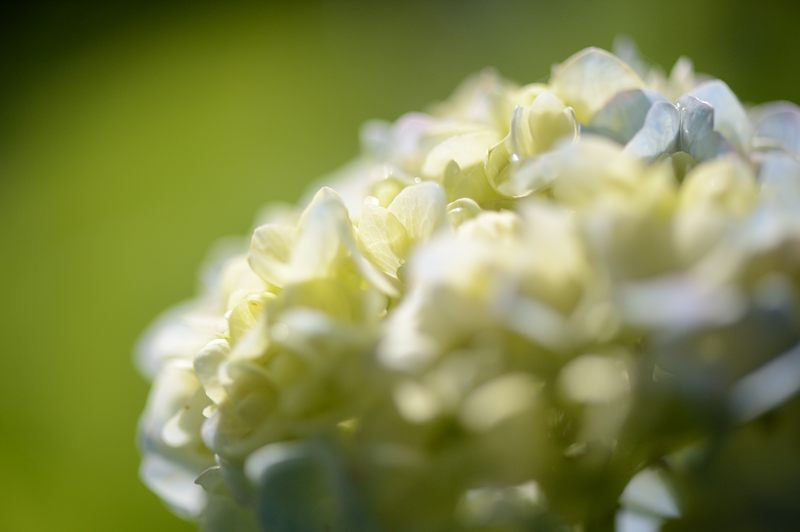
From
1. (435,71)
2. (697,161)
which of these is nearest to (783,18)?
(435,71)

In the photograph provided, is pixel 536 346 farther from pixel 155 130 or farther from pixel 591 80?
pixel 155 130

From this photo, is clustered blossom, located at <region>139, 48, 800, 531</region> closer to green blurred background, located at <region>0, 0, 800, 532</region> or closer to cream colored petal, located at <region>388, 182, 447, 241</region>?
cream colored petal, located at <region>388, 182, 447, 241</region>

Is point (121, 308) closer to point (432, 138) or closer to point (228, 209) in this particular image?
point (228, 209)

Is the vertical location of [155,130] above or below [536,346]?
above

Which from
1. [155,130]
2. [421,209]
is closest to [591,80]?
[421,209]

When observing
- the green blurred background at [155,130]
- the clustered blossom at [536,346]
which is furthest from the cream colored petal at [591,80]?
the green blurred background at [155,130]

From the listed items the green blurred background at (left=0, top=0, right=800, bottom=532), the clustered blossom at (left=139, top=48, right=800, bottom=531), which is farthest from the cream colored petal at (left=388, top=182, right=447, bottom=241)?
the green blurred background at (left=0, top=0, right=800, bottom=532)
